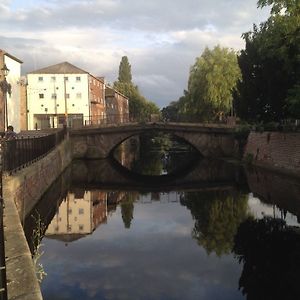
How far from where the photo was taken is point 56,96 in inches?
3152

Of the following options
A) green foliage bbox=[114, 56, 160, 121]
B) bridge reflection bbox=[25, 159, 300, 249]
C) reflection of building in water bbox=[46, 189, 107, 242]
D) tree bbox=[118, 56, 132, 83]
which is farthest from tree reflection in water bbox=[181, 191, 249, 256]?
tree bbox=[118, 56, 132, 83]

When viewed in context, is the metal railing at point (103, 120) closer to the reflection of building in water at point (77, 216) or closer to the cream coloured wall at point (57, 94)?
the cream coloured wall at point (57, 94)

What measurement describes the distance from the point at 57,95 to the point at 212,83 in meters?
30.5

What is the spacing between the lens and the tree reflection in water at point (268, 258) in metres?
11.8

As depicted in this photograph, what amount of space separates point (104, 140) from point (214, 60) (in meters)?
18.0

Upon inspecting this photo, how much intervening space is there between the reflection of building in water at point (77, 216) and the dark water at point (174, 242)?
47 millimetres

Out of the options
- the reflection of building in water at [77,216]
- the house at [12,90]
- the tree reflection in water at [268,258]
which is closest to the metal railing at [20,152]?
the reflection of building in water at [77,216]

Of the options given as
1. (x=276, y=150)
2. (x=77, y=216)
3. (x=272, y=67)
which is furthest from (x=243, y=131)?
(x=77, y=216)

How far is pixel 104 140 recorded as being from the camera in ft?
189

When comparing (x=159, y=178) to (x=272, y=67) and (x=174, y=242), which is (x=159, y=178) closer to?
(x=272, y=67)

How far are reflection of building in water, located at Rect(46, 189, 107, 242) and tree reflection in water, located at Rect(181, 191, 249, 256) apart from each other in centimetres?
453

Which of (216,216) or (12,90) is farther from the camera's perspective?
(12,90)

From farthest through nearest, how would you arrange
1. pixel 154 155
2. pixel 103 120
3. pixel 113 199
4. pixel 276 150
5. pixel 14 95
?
1. pixel 154 155
2. pixel 103 120
3. pixel 14 95
4. pixel 276 150
5. pixel 113 199

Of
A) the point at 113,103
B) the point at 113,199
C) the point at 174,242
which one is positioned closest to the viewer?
the point at 174,242
